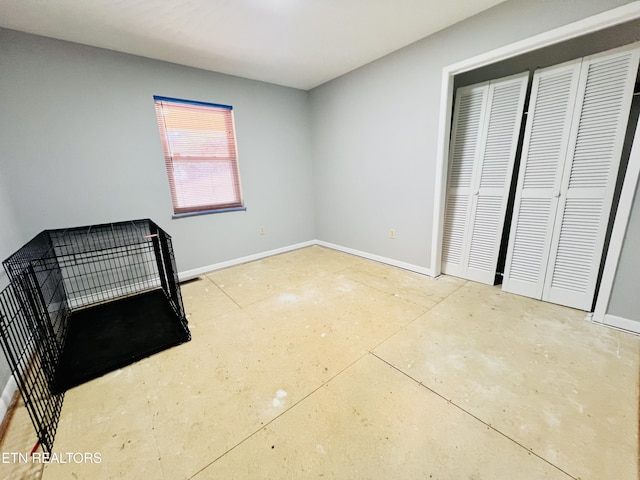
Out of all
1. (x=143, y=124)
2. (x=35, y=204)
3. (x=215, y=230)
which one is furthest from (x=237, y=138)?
(x=35, y=204)

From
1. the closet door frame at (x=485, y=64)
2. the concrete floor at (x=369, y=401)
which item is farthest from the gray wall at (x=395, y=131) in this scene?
the concrete floor at (x=369, y=401)

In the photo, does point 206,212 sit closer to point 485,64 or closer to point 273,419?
point 273,419

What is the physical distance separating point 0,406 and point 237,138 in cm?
308

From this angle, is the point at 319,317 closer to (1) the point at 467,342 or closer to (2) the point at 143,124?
(1) the point at 467,342

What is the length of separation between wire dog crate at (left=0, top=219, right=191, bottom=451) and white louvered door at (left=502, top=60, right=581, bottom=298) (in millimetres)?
3058

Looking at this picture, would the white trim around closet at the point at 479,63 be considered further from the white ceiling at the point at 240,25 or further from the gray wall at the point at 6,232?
the gray wall at the point at 6,232

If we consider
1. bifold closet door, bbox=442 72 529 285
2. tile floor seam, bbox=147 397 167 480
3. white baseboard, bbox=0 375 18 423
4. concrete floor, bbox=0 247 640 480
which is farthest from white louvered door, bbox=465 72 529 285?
white baseboard, bbox=0 375 18 423

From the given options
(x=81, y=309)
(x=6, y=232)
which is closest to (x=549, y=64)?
(x=6, y=232)

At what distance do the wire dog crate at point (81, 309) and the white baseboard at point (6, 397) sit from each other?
0.07m

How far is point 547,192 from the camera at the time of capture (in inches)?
87.3

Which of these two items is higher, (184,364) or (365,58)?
(365,58)

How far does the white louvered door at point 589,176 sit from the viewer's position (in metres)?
1.85

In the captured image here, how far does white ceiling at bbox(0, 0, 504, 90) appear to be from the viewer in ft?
6.23

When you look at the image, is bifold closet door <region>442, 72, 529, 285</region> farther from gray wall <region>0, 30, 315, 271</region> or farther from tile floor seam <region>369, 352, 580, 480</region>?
gray wall <region>0, 30, 315, 271</region>
